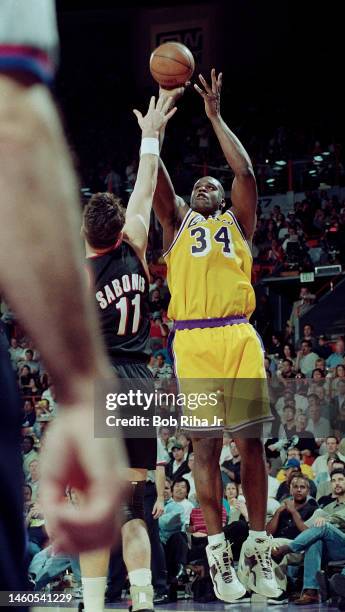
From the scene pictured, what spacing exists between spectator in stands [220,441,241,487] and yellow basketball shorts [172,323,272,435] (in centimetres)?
17

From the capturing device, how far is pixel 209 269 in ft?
16.0

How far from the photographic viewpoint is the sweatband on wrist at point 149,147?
4.46 metres

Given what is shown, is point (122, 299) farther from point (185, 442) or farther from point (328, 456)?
point (328, 456)

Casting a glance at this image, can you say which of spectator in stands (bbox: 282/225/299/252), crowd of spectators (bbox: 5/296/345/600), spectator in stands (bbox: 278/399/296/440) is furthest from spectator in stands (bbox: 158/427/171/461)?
spectator in stands (bbox: 282/225/299/252)

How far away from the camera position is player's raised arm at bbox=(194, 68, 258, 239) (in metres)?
5.09

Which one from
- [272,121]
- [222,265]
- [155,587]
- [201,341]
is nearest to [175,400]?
[201,341]

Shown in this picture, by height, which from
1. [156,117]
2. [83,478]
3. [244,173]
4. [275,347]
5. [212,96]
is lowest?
[275,347]

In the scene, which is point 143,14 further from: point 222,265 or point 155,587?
point 155,587

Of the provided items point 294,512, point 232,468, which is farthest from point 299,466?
point 232,468

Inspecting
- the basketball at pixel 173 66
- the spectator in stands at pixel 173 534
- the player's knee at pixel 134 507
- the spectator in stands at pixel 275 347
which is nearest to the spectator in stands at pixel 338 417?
the spectator in stands at pixel 275 347

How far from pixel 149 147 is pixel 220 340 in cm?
108

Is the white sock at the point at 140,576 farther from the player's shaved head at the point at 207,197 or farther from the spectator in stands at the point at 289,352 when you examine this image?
the spectator in stands at the point at 289,352

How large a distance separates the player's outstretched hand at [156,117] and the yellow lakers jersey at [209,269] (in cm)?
54

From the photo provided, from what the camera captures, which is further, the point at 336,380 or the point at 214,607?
the point at 336,380
